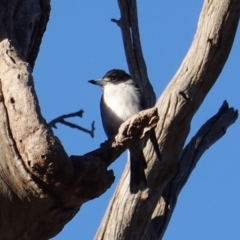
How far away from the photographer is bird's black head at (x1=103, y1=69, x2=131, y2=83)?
7.02 meters

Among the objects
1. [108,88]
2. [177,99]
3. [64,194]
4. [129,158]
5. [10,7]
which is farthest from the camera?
[108,88]

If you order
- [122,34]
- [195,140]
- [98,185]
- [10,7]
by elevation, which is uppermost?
[122,34]

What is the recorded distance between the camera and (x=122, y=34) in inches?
259

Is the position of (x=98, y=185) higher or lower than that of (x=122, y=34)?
lower

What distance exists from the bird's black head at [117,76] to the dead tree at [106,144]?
0.40 meters

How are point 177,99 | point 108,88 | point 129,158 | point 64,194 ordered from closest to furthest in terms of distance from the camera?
point 64,194 → point 177,99 → point 129,158 → point 108,88

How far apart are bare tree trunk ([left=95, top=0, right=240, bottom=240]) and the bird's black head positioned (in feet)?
3.67

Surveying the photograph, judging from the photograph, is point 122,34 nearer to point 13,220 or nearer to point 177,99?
point 177,99

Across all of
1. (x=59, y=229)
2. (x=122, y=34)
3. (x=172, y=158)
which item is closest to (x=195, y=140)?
(x=172, y=158)

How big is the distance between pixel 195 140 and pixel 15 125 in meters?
2.58

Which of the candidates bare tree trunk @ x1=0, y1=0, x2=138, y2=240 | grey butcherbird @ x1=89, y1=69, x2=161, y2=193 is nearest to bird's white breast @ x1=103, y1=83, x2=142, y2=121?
grey butcherbird @ x1=89, y1=69, x2=161, y2=193

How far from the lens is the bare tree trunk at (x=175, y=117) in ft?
18.4

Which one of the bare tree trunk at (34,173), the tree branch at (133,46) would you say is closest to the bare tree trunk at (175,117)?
the tree branch at (133,46)

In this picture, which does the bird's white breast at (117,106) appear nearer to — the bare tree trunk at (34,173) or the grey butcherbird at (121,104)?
the grey butcherbird at (121,104)
